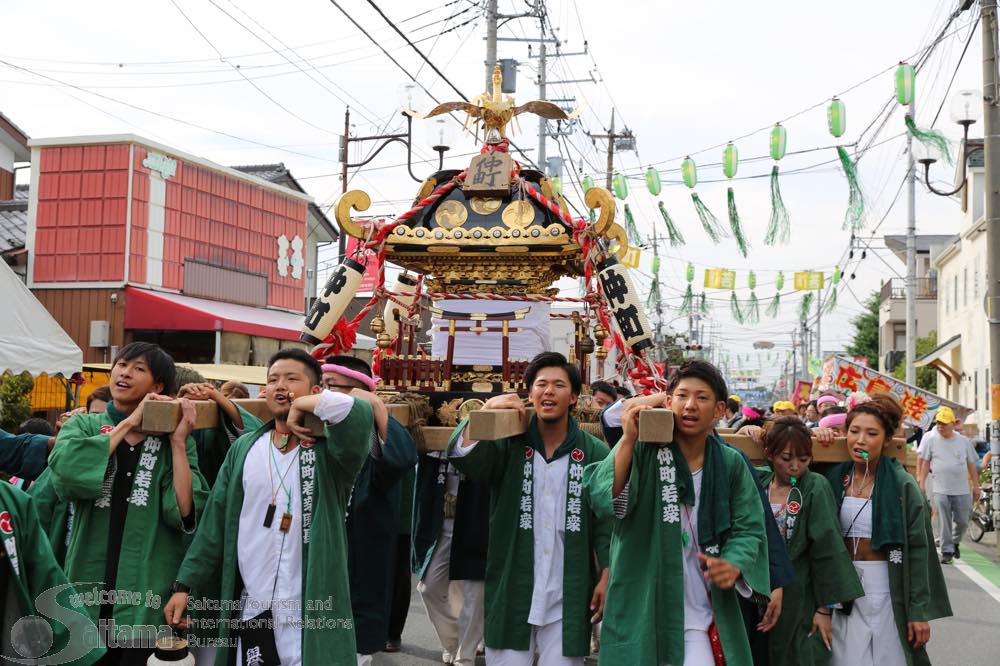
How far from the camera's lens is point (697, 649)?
3566 millimetres

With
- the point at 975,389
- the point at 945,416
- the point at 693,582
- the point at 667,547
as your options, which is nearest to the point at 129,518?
the point at 667,547

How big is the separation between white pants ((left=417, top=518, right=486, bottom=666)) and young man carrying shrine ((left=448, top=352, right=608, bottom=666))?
1.32 meters

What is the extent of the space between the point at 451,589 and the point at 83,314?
1488cm

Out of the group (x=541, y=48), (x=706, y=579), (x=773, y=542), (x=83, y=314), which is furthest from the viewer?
(x=541, y=48)

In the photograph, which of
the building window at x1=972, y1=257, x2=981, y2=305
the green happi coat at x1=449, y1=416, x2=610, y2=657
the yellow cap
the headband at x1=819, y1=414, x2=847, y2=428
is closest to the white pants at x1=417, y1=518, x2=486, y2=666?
the green happi coat at x1=449, y1=416, x2=610, y2=657

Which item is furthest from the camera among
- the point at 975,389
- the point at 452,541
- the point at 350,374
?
the point at 975,389

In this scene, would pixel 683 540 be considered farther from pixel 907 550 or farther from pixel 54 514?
pixel 54 514

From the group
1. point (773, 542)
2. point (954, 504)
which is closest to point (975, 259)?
point (954, 504)

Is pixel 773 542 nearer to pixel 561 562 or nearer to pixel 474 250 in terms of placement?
pixel 561 562

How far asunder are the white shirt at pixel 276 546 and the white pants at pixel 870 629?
103 inches

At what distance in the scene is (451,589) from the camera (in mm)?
6324

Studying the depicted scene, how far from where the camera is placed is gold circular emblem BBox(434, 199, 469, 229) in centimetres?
744

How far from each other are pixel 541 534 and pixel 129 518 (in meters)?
1.75

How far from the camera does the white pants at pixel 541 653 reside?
4.23 meters
